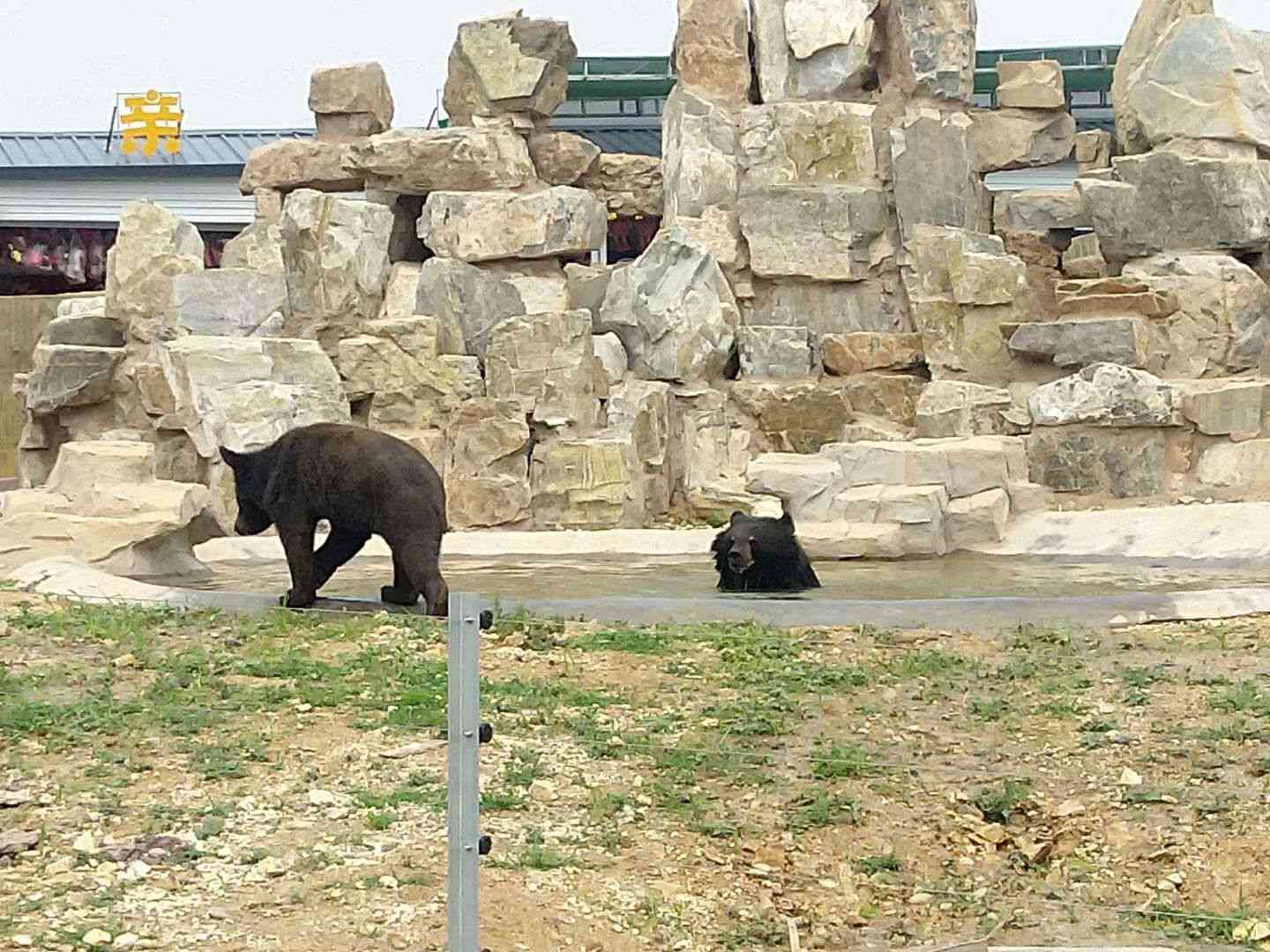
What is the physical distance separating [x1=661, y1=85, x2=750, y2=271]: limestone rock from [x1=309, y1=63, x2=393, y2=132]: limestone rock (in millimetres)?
2924

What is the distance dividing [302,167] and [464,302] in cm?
320

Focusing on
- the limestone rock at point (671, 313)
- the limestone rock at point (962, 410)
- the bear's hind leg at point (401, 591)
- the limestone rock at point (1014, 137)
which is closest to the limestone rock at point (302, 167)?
the limestone rock at point (671, 313)

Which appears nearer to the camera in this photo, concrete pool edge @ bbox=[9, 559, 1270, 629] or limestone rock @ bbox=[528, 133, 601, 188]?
concrete pool edge @ bbox=[9, 559, 1270, 629]

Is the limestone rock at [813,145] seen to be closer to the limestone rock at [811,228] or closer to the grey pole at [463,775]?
the limestone rock at [811,228]

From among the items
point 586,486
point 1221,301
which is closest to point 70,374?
point 586,486

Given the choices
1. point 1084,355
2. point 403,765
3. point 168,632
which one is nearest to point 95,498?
point 168,632

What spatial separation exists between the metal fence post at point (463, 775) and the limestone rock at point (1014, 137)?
14.0 m

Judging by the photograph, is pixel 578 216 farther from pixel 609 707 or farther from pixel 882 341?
pixel 609 707

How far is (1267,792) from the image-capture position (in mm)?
6102

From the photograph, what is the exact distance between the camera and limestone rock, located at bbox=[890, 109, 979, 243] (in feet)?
55.7

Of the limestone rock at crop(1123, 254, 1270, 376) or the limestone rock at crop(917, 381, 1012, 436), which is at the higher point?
the limestone rock at crop(1123, 254, 1270, 376)

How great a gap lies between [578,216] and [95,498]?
6610mm

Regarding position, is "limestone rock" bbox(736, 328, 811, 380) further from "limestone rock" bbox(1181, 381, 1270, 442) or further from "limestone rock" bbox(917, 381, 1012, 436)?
"limestone rock" bbox(1181, 381, 1270, 442)

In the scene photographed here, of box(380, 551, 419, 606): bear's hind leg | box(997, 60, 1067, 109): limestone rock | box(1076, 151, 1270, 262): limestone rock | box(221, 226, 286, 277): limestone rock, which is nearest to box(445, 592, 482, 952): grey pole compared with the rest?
box(380, 551, 419, 606): bear's hind leg
